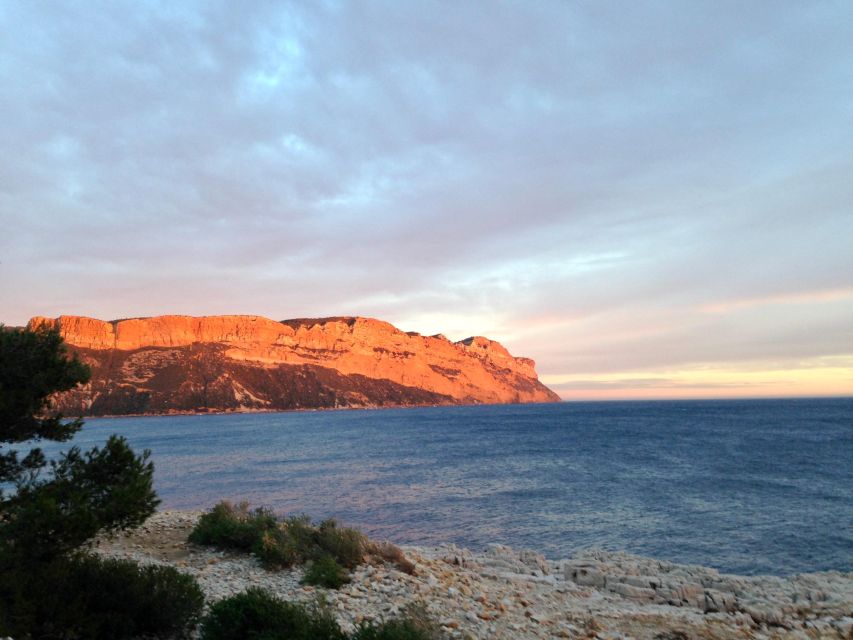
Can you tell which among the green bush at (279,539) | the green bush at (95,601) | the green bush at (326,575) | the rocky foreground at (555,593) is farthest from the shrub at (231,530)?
the green bush at (95,601)

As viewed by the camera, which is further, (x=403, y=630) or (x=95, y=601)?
Answer: (x=95, y=601)

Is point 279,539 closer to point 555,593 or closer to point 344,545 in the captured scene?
point 344,545

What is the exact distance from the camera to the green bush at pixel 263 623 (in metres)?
6.76

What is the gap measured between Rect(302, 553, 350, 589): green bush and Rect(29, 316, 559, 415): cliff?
128 meters

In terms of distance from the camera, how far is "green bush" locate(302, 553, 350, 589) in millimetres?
10836

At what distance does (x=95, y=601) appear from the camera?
770 cm

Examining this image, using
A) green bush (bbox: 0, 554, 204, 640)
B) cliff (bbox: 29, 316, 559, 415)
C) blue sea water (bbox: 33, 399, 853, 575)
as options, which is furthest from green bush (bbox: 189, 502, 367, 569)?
cliff (bbox: 29, 316, 559, 415)

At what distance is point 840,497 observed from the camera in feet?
90.7

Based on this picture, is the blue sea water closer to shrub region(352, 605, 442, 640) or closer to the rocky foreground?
the rocky foreground

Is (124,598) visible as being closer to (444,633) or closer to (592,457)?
(444,633)

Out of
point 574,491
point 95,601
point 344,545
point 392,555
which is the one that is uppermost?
point 95,601

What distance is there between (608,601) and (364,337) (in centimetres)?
17752

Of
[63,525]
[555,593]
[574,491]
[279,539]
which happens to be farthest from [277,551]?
[574,491]

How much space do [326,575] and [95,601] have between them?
4.34 m
